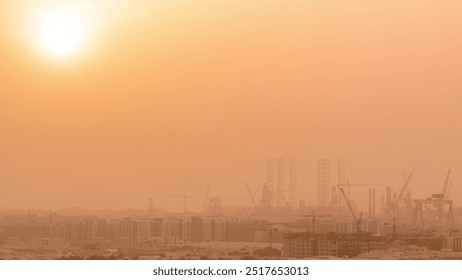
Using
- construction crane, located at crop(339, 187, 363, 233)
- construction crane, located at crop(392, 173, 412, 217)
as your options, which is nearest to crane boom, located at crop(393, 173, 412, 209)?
construction crane, located at crop(392, 173, 412, 217)

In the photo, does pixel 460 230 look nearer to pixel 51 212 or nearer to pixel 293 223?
pixel 293 223

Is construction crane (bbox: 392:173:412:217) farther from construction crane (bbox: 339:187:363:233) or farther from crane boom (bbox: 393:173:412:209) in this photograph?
construction crane (bbox: 339:187:363:233)

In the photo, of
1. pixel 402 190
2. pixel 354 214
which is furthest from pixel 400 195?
pixel 354 214

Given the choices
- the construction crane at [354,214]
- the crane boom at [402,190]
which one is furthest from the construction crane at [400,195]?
the construction crane at [354,214]

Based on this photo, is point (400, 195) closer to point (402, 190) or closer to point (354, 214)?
point (402, 190)

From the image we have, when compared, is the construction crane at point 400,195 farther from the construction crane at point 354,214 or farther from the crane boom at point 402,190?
the construction crane at point 354,214

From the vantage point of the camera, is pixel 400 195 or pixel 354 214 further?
pixel 354 214

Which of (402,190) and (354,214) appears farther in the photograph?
(354,214)

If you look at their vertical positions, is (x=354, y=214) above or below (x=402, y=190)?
below
